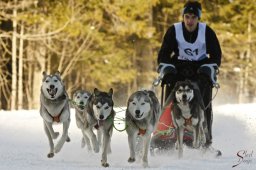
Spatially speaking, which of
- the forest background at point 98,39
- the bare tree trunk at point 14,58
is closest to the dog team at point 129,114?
the forest background at point 98,39

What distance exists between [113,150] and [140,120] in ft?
6.12

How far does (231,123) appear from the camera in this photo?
39.4 ft

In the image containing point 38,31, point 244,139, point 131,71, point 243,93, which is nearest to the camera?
point 244,139

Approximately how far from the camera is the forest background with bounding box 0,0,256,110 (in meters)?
21.1

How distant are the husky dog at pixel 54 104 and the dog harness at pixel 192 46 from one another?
1628 millimetres

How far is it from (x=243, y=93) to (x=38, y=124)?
21346 millimetres

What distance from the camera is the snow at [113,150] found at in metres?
6.19

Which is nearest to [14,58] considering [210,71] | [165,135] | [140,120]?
[165,135]

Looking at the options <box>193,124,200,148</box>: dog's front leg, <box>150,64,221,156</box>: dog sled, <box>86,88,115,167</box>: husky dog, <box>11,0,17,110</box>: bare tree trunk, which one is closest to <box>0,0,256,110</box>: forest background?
<box>11,0,17,110</box>: bare tree trunk

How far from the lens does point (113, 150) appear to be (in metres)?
7.96

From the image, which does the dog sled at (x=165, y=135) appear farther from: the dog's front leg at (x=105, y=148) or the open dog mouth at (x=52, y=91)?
the open dog mouth at (x=52, y=91)

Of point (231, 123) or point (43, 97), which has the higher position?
point (43, 97)

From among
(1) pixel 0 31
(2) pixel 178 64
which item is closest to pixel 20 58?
(1) pixel 0 31

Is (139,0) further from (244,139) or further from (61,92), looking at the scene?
(61,92)
